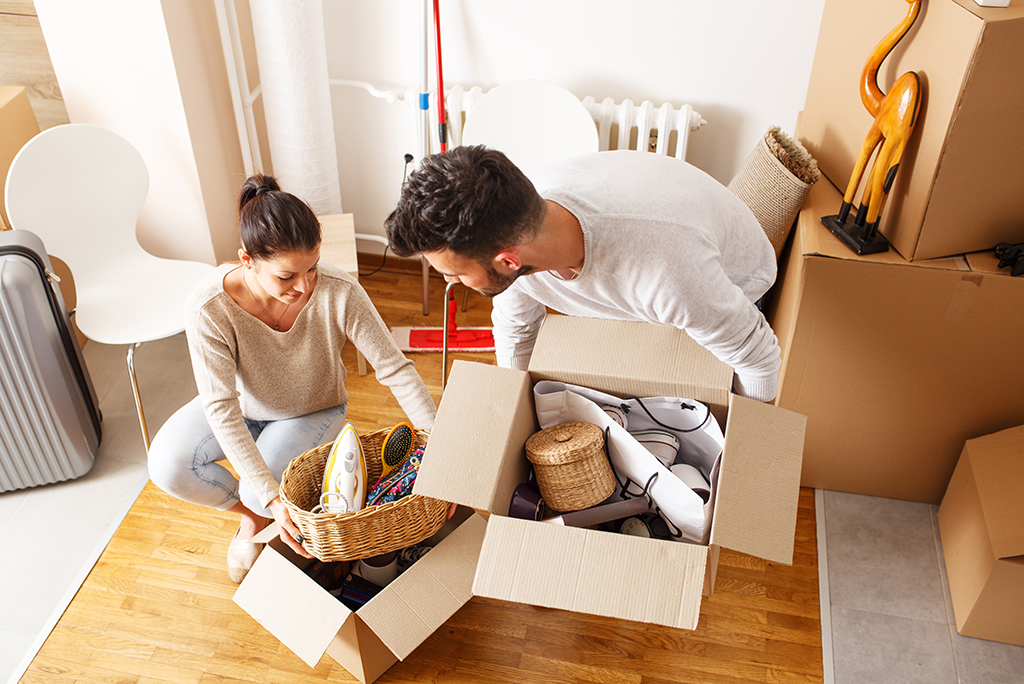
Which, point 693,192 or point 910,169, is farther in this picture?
point 910,169

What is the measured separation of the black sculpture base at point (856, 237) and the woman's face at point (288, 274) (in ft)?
3.69

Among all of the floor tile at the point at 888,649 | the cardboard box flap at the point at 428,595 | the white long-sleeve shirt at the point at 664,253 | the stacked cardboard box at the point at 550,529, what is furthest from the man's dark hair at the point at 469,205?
the floor tile at the point at 888,649

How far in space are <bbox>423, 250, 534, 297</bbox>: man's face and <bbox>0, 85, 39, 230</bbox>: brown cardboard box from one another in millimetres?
1584

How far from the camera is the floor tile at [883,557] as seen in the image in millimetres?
1716

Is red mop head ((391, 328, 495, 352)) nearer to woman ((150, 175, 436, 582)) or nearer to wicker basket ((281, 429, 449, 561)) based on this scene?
woman ((150, 175, 436, 582))

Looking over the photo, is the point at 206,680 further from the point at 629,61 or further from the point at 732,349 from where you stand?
the point at 629,61

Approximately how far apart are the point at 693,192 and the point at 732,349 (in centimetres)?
26

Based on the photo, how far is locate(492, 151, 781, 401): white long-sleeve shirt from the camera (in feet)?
3.60

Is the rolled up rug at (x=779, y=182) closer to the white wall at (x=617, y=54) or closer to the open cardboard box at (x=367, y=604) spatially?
the white wall at (x=617, y=54)

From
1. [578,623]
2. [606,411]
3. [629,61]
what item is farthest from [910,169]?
[578,623]

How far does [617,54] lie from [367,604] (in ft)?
5.68

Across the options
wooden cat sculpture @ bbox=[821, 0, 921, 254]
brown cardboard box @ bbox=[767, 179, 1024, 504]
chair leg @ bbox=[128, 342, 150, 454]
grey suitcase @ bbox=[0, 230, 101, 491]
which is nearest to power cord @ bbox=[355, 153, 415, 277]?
chair leg @ bbox=[128, 342, 150, 454]

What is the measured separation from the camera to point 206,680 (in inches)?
61.7

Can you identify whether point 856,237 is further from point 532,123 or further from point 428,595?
point 428,595
